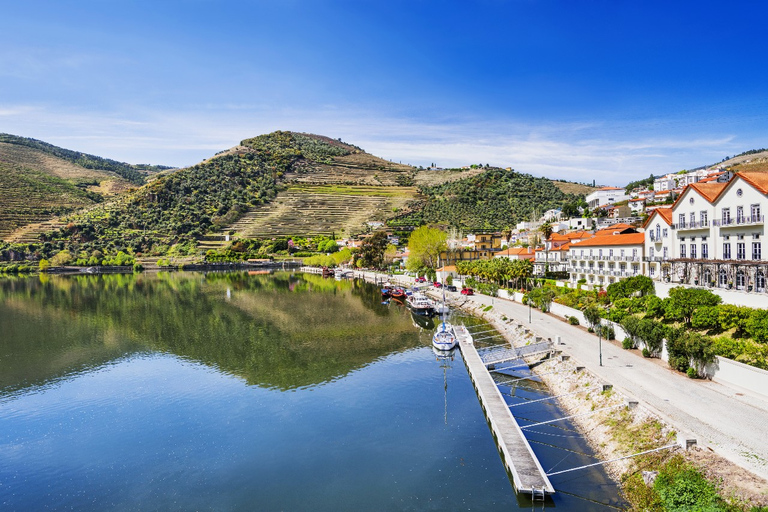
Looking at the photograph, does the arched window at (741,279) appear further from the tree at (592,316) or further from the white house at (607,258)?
the white house at (607,258)

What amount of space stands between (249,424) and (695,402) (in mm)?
22673

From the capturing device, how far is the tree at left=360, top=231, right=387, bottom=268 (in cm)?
12962

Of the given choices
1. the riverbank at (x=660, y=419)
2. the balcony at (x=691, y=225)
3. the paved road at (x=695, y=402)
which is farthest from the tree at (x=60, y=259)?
the balcony at (x=691, y=225)

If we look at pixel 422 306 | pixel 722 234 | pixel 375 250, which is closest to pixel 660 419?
pixel 722 234

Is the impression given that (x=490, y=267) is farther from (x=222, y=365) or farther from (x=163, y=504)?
(x=163, y=504)

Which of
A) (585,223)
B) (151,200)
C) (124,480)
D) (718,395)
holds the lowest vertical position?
(124,480)

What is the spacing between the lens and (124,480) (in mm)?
21547

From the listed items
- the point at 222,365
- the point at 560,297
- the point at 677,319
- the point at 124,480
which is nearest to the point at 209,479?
the point at 124,480

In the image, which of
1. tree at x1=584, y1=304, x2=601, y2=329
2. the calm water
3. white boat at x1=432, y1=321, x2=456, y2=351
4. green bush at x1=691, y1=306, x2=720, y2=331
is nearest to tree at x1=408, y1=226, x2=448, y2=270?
the calm water

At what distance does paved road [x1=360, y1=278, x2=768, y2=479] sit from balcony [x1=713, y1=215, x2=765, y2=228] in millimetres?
14754

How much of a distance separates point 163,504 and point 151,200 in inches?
7792

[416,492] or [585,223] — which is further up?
[585,223]

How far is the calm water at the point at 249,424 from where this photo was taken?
789 inches

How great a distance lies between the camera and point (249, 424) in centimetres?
2762
